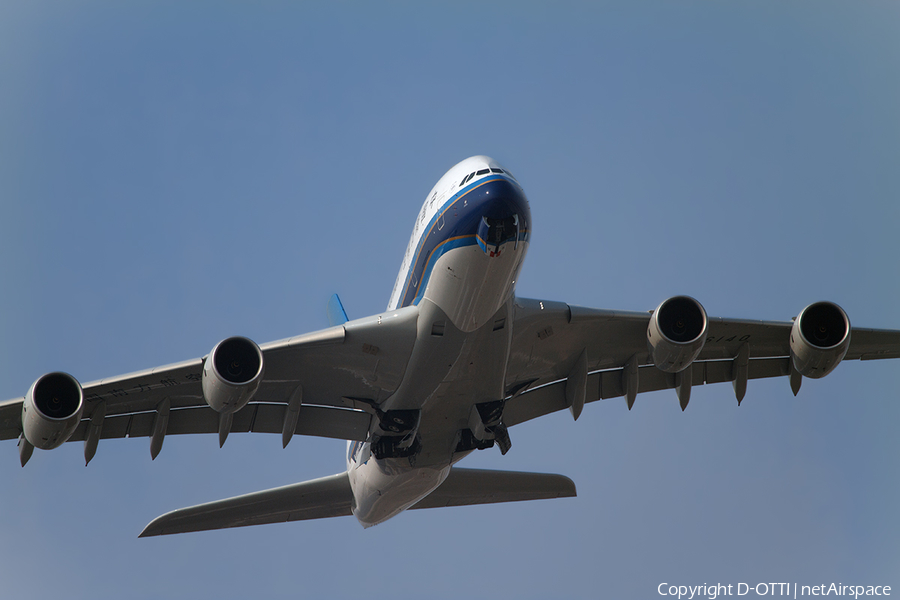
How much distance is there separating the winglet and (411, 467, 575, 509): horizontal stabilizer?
6.42m

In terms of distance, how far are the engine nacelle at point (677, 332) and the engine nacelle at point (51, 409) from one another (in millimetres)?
11342

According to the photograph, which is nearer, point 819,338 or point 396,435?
point 819,338

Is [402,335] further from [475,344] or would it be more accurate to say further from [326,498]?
[326,498]

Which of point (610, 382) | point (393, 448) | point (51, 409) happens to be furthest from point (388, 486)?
point (51, 409)

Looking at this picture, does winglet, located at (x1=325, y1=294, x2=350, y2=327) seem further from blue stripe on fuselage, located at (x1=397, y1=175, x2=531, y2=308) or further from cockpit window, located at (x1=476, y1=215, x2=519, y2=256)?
cockpit window, located at (x1=476, y1=215, x2=519, y2=256)

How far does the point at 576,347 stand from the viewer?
66.7 feet

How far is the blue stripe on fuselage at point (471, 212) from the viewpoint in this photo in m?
16.0

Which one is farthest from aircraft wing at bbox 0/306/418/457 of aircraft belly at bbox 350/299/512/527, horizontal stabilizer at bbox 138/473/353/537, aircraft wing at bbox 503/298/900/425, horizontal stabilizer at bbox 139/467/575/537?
aircraft wing at bbox 503/298/900/425

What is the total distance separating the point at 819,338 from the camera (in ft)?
60.5

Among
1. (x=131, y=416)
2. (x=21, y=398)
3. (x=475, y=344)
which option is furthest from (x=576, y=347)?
(x=21, y=398)

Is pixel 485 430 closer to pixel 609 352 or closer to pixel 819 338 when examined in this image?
pixel 609 352

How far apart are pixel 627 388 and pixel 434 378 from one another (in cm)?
543

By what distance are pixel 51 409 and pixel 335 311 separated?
12.5 meters

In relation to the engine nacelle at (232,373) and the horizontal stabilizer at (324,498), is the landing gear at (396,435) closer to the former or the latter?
the horizontal stabilizer at (324,498)
